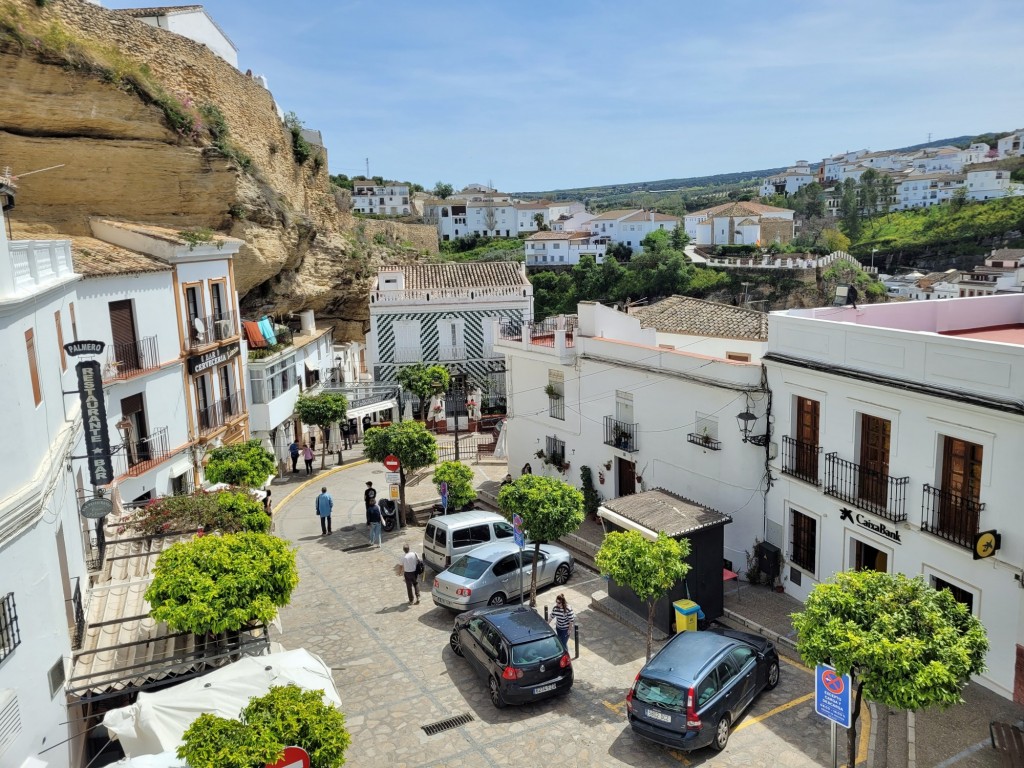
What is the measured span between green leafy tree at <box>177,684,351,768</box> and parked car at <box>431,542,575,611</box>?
7503 millimetres

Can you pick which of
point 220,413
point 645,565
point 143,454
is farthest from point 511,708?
point 220,413

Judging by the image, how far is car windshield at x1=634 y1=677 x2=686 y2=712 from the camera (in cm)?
1027

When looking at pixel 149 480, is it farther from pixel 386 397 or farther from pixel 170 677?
pixel 386 397

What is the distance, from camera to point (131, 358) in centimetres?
1928

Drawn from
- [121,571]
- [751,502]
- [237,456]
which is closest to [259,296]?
[237,456]

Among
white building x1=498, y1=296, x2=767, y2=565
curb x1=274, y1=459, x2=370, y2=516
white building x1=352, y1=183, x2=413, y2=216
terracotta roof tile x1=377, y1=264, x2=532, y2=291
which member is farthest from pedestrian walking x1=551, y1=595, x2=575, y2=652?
white building x1=352, y1=183, x2=413, y2=216

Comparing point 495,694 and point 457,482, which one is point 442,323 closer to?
point 457,482

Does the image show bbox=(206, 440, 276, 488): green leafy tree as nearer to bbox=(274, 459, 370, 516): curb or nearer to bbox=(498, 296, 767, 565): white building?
bbox=(274, 459, 370, 516): curb

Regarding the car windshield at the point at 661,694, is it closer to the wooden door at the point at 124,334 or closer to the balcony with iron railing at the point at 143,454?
the balcony with iron railing at the point at 143,454

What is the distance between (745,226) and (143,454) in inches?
4449

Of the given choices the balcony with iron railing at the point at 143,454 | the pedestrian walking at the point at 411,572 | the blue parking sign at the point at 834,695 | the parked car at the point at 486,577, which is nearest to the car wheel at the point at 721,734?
the blue parking sign at the point at 834,695

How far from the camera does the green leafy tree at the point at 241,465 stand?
1934cm

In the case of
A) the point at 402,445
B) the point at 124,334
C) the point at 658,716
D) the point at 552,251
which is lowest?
the point at 658,716

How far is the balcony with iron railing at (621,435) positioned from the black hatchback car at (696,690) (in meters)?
8.52
